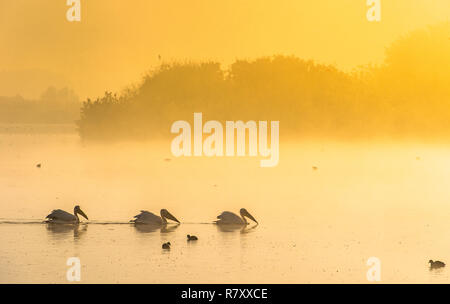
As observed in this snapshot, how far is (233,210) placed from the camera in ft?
53.2

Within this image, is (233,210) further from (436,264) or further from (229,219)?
(436,264)

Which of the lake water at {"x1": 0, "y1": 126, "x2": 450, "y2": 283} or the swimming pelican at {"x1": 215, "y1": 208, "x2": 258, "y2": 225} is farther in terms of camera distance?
the swimming pelican at {"x1": 215, "y1": 208, "x2": 258, "y2": 225}

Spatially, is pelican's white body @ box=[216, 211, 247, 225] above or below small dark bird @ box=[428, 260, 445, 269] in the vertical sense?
above

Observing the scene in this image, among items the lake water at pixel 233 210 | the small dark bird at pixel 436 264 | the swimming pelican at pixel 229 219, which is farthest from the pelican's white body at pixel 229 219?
the small dark bird at pixel 436 264

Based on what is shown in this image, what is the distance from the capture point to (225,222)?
13.9m

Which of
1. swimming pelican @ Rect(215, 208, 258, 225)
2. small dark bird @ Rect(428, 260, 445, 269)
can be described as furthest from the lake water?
swimming pelican @ Rect(215, 208, 258, 225)

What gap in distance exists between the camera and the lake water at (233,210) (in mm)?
10906

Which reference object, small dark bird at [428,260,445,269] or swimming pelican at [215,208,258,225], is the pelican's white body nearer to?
swimming pelican at [215,208,258,225]

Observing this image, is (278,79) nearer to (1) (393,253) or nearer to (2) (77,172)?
(2) (77,172)

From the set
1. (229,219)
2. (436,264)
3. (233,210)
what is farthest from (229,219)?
(436,264)

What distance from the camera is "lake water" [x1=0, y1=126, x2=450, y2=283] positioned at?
35.8 ft

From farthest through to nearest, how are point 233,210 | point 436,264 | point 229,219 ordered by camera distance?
point 233,210
point 229,219
point 436,264

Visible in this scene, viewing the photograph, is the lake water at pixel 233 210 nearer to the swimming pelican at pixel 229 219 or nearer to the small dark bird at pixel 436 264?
the small dark bird at pixel 436 264
